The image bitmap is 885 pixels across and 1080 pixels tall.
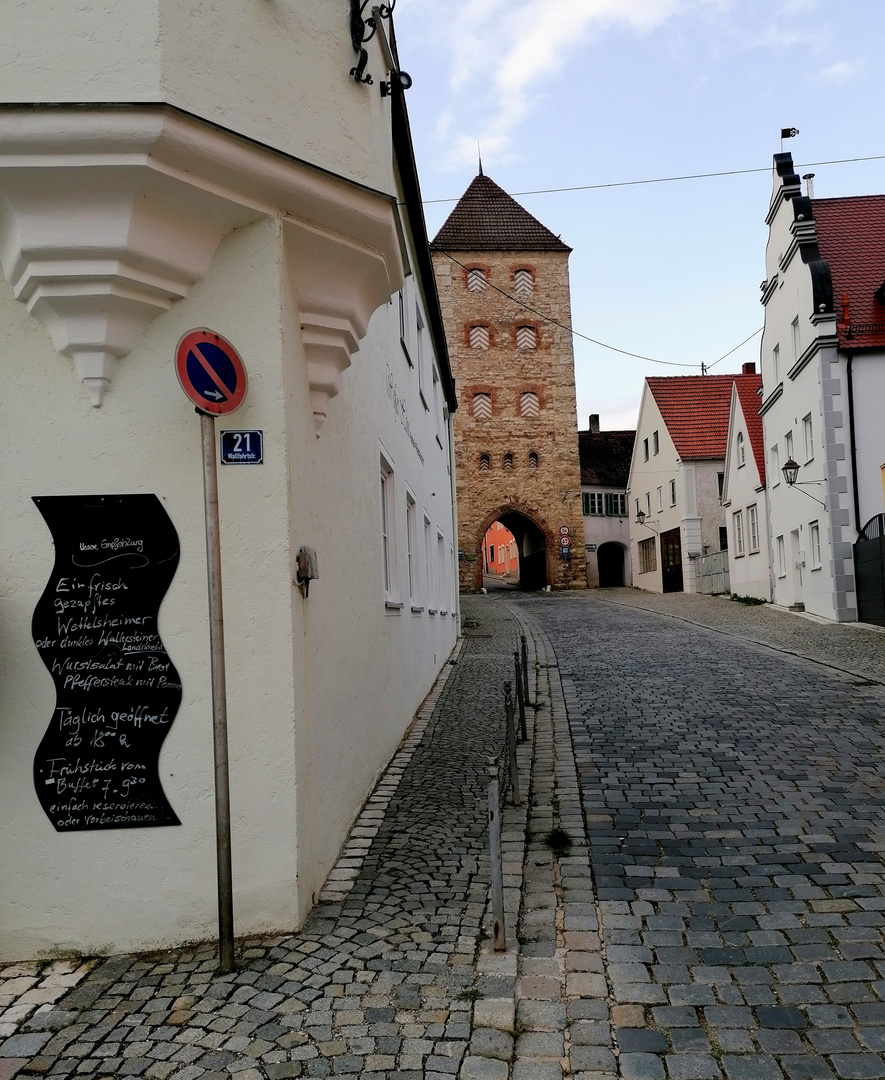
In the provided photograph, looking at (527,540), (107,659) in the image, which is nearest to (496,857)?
(107,659)

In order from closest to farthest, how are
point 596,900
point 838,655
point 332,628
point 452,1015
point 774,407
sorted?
point 452,1015, point 596,900, point 332,628, point 838,655, point 774,407

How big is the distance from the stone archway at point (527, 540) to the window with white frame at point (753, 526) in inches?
601

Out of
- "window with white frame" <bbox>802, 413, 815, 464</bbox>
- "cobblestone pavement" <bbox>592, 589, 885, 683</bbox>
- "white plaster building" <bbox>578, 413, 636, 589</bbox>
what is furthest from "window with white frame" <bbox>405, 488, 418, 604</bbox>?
"white plaster building" <bbox>578, 413, 636, 589</bbox>

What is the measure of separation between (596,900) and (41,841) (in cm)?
266

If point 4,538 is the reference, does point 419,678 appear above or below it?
below

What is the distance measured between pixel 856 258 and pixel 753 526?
29.8ft

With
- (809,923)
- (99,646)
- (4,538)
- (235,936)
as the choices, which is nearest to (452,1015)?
(235,936)

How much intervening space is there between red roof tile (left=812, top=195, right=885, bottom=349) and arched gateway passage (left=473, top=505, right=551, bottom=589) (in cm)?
2196

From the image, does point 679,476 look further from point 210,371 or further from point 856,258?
point 210,371

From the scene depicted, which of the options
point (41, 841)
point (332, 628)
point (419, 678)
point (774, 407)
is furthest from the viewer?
point (774, 407)

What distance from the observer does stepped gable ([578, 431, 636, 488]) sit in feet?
171

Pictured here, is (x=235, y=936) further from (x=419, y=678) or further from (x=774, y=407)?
(x=774, y=407)

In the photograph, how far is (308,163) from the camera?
4.52 meters

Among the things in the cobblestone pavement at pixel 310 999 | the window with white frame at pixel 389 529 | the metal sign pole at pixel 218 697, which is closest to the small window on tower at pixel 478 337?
the window with white frame at pixel 389 529
